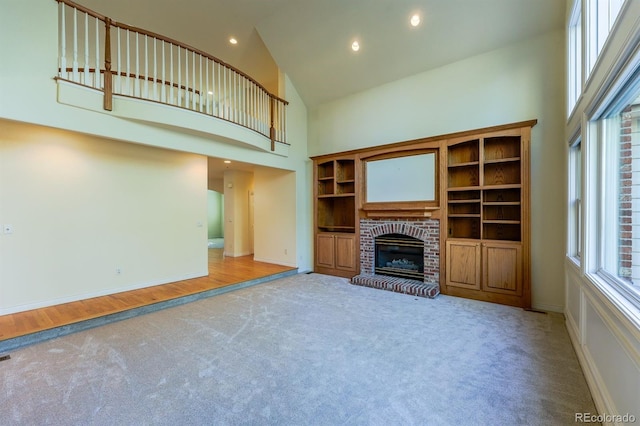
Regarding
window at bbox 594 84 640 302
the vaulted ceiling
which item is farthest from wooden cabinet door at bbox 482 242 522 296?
the vaulted ceiling

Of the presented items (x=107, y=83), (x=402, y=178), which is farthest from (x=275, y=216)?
(x=107, y=83)

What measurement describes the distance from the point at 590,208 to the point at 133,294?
5.88 meters

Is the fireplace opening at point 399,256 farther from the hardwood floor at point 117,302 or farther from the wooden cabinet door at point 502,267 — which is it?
the hardwood floor at point 117,302

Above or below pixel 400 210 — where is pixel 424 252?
below

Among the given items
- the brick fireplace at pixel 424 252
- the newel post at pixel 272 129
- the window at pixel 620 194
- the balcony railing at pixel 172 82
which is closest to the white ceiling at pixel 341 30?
the balcony railing at pixel 172 82

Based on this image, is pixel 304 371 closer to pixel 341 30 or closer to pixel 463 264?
pixel 463 264

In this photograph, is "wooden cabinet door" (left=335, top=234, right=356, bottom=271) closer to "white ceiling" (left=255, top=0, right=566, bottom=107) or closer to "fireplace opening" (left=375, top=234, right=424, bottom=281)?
"fireplace opening" (left=375, top=234, right=424, bottom=281)

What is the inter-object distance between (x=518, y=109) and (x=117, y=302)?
21.7ft

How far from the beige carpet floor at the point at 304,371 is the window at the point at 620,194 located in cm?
99

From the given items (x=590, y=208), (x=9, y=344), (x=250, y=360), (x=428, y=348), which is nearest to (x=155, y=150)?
(x=9, y=344)

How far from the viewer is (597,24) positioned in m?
2.48

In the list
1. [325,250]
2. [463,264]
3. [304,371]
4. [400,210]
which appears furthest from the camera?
[325,250]

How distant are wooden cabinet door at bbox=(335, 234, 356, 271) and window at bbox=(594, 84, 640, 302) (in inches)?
156

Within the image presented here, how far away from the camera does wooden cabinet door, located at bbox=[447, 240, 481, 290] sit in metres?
4.50
